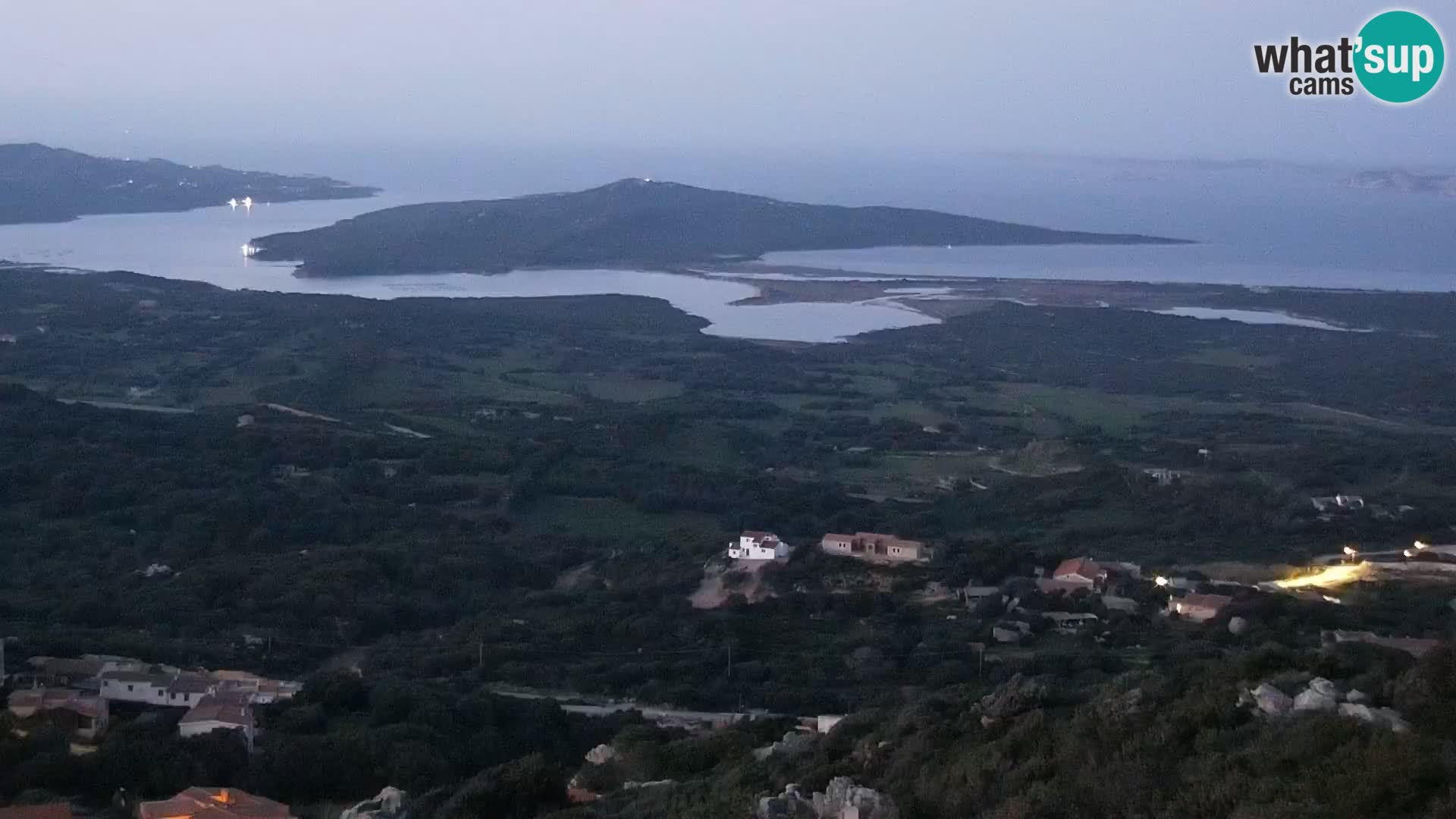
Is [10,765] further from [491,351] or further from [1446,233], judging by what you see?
[1446,233]

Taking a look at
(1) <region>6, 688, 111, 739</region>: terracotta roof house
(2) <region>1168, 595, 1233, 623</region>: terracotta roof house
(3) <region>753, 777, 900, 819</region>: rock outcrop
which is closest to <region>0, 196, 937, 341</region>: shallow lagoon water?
(2) <region>1168, 595, 1233, 623</region>: terracotta roof house

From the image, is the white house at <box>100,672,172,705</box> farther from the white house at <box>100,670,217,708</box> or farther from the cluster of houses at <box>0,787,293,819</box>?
the cluster of houses at <box>0,787,293,819</box>

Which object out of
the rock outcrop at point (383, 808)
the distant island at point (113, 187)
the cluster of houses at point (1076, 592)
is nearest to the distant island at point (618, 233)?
the distant island at point (113, 187)

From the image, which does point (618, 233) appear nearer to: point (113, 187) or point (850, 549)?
point (113, 187)

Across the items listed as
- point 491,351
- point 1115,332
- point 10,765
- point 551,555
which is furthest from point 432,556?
point 1115,332

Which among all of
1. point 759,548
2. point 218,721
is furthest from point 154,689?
point 759,548

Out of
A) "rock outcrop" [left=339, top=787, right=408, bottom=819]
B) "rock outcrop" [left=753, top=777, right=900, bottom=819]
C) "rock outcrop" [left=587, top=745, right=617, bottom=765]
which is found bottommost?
"rock outcrop" [left=587, top=745, right=617, bottom=765]

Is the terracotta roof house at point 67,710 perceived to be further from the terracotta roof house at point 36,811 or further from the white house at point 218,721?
the terracotta roof house at point 36,811
